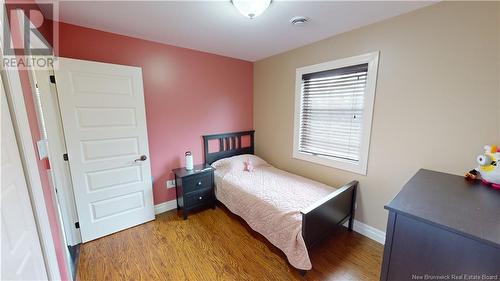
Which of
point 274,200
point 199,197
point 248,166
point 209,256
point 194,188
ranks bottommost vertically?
point 209,256

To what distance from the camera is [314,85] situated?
2535mm

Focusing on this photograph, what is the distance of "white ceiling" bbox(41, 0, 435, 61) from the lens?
62.9 inches

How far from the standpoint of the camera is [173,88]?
2576 millimetres

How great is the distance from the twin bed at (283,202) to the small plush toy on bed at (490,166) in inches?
37.6

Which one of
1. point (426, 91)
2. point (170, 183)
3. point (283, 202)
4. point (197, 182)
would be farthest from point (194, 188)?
point (426, 91)

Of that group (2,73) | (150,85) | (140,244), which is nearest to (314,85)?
(150,85)

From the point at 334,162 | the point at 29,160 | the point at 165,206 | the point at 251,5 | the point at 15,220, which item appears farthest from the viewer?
the point at 165,206

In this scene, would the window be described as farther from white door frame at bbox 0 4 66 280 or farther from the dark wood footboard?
white door frame at bbox 0 4 66 280

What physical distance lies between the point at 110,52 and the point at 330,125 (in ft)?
8.92

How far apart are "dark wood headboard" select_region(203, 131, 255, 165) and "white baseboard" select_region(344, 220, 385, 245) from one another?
190 centimetres

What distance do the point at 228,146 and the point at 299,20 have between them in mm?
2048

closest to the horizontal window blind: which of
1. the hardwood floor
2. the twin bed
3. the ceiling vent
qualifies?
the twin bed

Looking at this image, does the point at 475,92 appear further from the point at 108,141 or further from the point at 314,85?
the point at 108,141

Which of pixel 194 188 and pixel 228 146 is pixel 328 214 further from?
pixel 228 146
